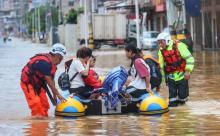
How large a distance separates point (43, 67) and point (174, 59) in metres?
2.76

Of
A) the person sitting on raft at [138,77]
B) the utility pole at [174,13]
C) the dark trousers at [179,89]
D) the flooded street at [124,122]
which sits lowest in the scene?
the flooded street at [124,122]

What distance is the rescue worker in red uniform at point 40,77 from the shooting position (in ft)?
40.9

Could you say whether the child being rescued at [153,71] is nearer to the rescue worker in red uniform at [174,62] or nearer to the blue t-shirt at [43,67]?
the rescue worker in red uniform at [174,62]

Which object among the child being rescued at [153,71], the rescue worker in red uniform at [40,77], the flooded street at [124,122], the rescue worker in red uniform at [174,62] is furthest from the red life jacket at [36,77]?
the rescue worker in red uniform at [174,62]

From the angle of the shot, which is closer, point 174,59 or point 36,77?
point 36,77

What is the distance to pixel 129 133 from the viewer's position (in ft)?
33.9

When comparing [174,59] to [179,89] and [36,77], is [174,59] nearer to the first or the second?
[179,89]

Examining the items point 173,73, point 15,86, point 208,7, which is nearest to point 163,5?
point 208,7

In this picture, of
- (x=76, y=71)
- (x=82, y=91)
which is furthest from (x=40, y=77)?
(x=82, y=91)

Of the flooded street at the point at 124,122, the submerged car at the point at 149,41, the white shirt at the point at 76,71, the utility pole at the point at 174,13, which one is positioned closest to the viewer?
the flooded street at the point at 124,122

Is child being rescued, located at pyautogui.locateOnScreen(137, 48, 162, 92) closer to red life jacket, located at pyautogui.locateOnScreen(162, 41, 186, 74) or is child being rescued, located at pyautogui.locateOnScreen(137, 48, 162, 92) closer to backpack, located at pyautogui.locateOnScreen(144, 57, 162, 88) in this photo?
backpack, located at pyautogui.locateOnScreen(144, 57, 162, 88)

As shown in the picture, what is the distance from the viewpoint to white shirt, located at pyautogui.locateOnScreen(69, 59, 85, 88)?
12906 mm

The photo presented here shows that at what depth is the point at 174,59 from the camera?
1381 centimetres

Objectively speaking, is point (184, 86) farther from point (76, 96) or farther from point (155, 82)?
point (76, 96)
